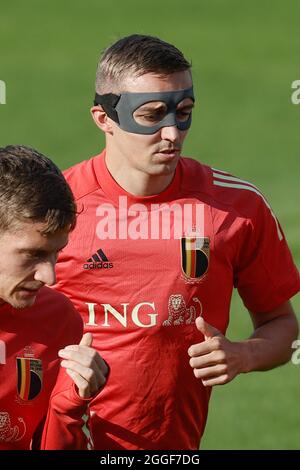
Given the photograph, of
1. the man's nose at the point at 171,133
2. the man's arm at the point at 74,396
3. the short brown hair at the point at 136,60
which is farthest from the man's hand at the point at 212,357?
the short brown hair at the point at 136,60

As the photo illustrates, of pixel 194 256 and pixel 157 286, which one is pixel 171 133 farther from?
pixel 157 286

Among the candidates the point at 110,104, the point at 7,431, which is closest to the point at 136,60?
the point at 110,104

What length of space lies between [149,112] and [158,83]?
0.16 metres

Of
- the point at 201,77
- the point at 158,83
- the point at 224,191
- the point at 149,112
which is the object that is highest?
the point at 201,77

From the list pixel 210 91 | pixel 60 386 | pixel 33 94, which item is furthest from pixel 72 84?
pixel 60 386

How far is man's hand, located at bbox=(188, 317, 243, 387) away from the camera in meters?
6.69

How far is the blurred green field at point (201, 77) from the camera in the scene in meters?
15.6

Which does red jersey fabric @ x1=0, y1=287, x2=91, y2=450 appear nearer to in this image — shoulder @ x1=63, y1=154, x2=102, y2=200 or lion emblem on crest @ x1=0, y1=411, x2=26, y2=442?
lion emblem on crest @ x1=0, y1=411, x2=26, y2=442

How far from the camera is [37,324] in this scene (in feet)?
20.6

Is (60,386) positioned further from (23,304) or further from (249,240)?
(249,240)

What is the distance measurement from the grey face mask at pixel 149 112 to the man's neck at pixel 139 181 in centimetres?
20

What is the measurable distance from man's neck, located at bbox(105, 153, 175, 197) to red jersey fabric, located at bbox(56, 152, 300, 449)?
3 cm

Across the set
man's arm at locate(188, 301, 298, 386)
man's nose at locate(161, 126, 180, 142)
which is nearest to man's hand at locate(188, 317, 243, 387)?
man's arm at locate(188, 301, 298, 386)

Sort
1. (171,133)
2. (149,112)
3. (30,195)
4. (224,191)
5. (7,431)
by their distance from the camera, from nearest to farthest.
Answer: (30,195) → (7,431) → (171,133) → (149,112) → (224,191)
